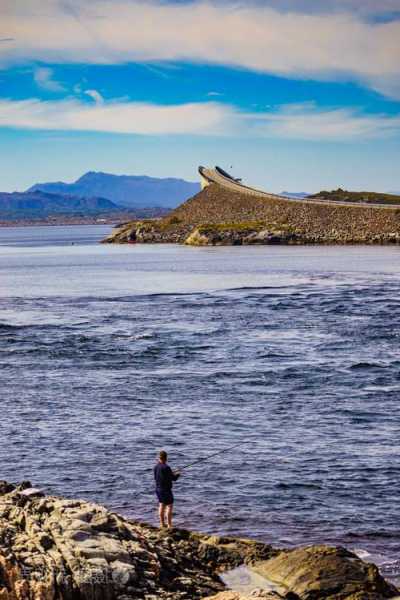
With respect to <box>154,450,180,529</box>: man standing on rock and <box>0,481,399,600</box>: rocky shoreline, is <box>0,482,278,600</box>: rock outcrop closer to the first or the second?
<box>0,481,399,600</box>: rocky shoreline

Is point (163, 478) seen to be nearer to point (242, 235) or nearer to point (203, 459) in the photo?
point (203, 459)

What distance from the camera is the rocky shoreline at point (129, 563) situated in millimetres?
13328

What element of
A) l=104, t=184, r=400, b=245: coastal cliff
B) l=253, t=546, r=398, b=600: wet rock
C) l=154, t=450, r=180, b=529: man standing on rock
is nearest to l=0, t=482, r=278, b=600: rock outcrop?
l=253, t=546, r=398, b=600: wet rock

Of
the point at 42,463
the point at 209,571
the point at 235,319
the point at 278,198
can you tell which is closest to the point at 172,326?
the point at 235,319

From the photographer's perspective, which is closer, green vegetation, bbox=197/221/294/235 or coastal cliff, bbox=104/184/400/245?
coastal cliff, bbox=104/184/400/245

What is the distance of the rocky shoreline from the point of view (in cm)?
1333

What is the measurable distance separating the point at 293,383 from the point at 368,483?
12.6 meters

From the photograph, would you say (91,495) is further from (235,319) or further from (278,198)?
(278,198)

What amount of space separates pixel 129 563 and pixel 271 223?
510ft

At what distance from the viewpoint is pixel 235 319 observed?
56875mm

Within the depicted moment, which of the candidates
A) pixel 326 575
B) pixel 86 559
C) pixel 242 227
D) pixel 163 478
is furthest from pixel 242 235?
pixel 86 559

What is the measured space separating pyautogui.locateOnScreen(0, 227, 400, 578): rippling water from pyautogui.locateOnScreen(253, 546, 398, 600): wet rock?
5.49ft

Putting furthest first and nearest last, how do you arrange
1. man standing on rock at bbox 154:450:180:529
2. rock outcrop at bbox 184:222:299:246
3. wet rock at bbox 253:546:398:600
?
rock outcrop at bbox 184:222:299:246, man standing on rock at bbox 154:450:180:529, wet rock at bbox 253:546:398:600

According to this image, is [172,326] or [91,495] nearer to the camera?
[91,495]
